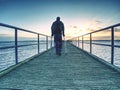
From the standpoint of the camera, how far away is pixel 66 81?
4.75 meters

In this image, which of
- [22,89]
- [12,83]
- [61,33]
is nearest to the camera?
[22,89]

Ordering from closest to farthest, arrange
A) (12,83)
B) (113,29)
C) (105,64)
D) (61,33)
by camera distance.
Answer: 1. (12,83)
2. (113,29)
3. (105,64)
4. (61,33)

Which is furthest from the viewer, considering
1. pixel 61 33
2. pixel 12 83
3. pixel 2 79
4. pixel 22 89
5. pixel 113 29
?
pixel 61 33

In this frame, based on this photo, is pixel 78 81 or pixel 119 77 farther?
pixel 119 77

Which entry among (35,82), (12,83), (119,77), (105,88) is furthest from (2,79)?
(119,77)

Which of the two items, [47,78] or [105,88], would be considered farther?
[47,78]

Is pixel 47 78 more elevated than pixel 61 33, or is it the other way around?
pixel 61 33

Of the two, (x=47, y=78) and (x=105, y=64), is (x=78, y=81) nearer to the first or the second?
(x=47, y=78)

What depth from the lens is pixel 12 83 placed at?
454 centimetres

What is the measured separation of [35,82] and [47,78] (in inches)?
20.0

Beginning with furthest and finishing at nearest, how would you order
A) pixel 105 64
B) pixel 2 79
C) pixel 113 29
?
pixel 105 64, pixel 113 29, pixel 2 79

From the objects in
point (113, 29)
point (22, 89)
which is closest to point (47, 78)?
point (22, 89)

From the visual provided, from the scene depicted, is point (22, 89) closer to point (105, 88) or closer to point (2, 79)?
point (2, 79)

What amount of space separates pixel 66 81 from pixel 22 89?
3.78ft
